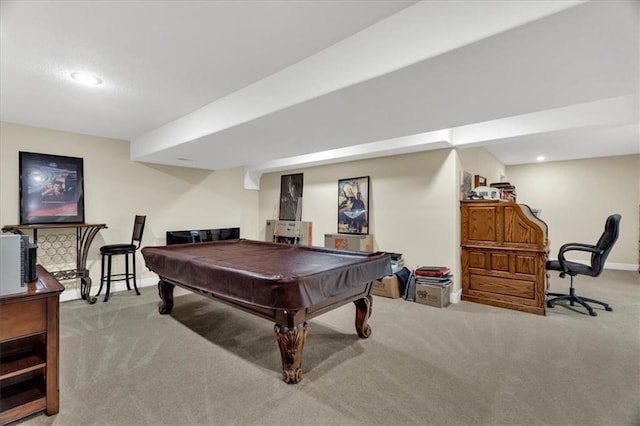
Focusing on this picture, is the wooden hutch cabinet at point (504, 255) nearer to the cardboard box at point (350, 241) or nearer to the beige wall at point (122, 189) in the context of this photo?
the cardboard box at point (350, 241)

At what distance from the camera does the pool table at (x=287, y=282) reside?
1985 millimetres

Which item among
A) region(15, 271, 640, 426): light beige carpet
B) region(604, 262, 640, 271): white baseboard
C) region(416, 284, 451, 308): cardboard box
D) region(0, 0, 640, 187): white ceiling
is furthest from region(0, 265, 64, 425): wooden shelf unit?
region(604, 262, 640, 271): white baseboard

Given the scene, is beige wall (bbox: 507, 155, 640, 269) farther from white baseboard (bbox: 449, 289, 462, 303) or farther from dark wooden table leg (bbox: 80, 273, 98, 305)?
dark wooden table leg (bbox: 80, 273, 98, 305)

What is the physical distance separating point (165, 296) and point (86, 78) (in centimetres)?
238

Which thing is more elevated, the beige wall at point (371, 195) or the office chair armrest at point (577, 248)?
the beige wall at point (371, 195)

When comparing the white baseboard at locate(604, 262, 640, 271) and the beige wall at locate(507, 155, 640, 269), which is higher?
the beige wall at locate(507, 155, 640, 269)

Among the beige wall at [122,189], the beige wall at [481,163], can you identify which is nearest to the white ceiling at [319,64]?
the beige wall at [122,189]

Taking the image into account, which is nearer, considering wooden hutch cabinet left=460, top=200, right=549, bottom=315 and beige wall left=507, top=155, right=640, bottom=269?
wooden hutch cabinet left=460, top=200, right=549, bottom=315

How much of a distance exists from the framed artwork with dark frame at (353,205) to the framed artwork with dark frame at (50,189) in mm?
4060

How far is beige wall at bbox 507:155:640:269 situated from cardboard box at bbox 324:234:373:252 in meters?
4.94

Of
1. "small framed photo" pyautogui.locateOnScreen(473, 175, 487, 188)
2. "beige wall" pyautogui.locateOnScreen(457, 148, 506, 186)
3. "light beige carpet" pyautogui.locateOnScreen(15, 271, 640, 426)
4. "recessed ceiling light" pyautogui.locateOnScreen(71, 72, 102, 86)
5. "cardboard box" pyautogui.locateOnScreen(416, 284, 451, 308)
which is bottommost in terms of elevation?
"light beige carpet" pyautogui.locateOnScreen(15, 271, 640, 426)

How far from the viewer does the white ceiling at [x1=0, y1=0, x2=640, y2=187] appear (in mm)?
1533

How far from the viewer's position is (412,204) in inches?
183

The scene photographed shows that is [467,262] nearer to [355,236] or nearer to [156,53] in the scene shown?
[355,236]
